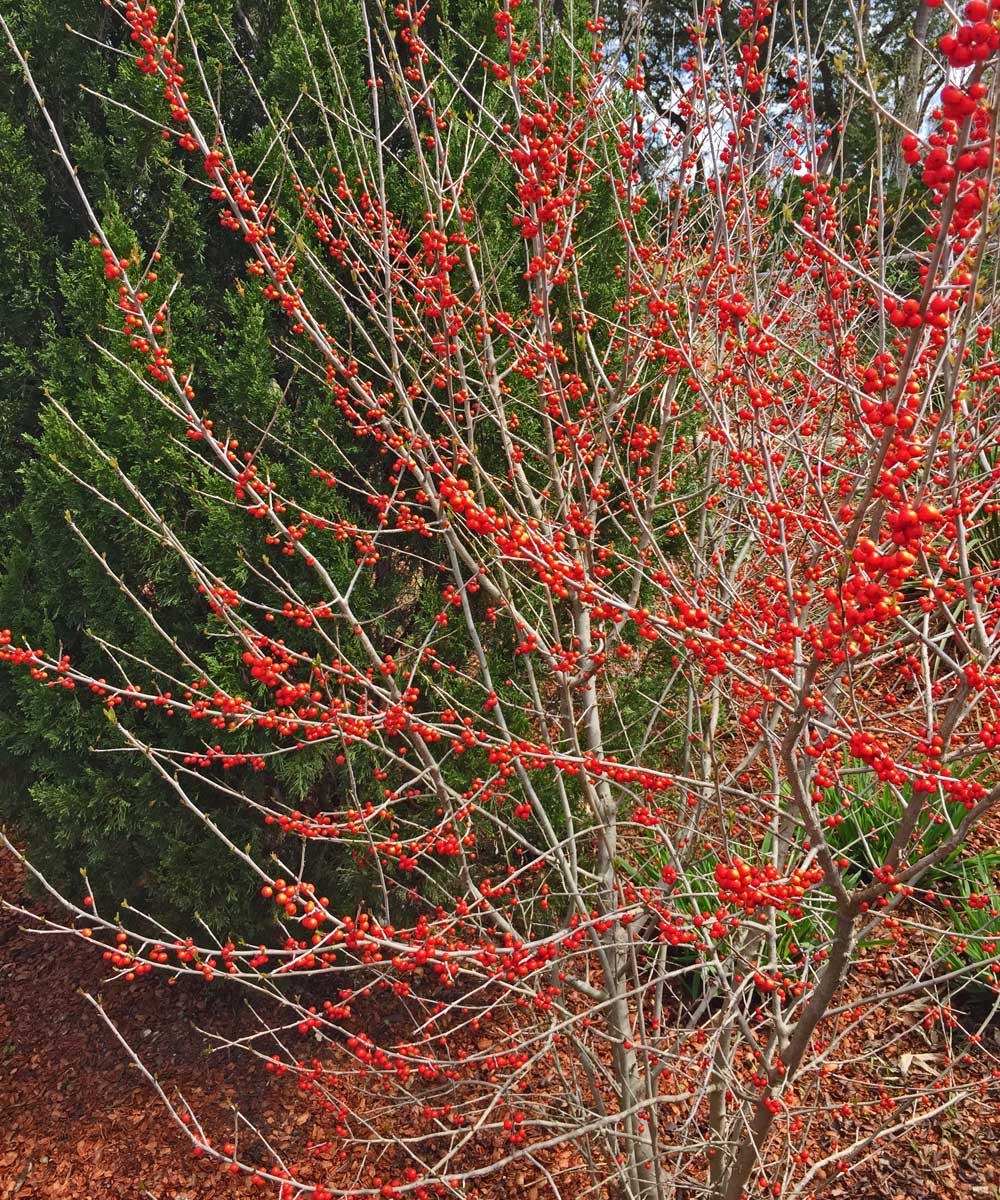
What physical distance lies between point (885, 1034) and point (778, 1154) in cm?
75

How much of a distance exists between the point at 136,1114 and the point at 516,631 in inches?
108

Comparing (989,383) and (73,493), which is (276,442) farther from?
(989,383)

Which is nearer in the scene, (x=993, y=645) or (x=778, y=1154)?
(x=993, y=645)

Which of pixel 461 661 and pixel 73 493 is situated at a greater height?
pixel 73 493

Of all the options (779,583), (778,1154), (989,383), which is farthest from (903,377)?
(778,1154)

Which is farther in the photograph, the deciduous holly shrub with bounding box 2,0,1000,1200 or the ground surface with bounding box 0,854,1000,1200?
the ground surface with bounding box 0,854,1000,1200

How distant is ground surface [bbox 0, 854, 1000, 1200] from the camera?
3244 millimetres

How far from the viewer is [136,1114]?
3832 mm

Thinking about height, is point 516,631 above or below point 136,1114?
above

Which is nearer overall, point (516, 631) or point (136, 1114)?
point (136, 1114)

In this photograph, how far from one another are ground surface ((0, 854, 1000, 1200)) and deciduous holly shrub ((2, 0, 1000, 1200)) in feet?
0.42

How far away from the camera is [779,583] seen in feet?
6.98

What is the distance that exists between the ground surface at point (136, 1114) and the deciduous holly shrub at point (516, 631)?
0.13 meters

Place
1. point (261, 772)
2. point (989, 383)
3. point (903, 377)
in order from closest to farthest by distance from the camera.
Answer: point (903, 377)
point (989, 383)
point (261, 772)
